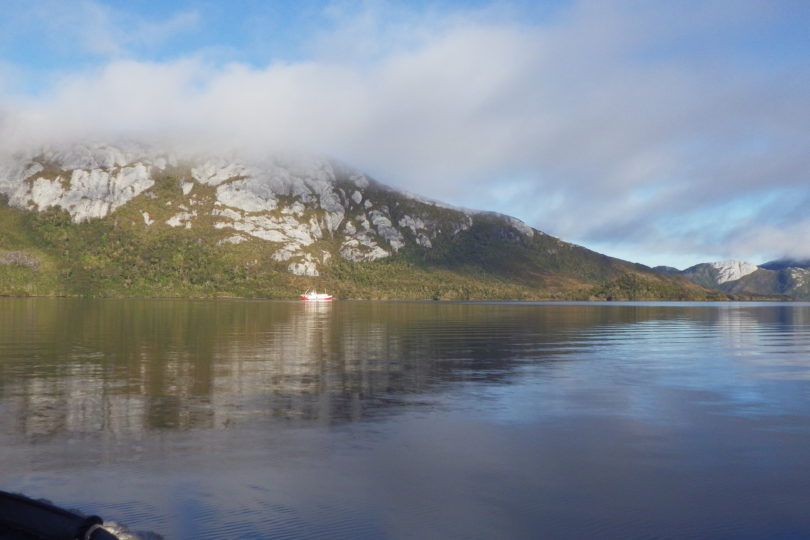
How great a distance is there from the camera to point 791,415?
2958 centimetres

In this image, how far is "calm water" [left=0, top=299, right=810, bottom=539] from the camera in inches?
638

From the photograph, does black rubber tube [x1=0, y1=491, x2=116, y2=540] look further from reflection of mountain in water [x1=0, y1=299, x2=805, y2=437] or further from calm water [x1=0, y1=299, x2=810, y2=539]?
reflection of mountain in water [x1=0, y1=299, x2=805, y2=437]

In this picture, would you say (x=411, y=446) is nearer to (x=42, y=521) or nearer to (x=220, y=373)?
(x=42, y=521)

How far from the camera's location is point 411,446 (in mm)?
23172

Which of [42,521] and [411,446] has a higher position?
[42,521]

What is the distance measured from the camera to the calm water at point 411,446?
16203mm

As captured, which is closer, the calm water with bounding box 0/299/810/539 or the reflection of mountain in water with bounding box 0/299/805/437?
the calm water with bounding box 0/299/810/539

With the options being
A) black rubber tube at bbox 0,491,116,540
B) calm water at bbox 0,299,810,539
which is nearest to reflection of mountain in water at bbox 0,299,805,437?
calm water at bbox 0,299,810,539

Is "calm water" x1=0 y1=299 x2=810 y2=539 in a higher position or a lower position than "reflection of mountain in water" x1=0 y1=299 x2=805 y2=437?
lower

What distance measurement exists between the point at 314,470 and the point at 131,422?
10962 mm

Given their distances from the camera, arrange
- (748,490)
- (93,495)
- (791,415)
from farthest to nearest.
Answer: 1. (791,415)
2. (748,490)
3. (93,495)

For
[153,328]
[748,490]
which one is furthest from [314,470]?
[153,328]

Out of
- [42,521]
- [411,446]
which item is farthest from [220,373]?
[42,521]

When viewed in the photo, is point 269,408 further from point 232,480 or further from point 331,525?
point 331,525
